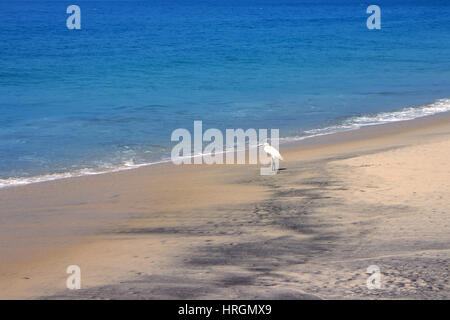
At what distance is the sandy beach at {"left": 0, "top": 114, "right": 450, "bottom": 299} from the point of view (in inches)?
203

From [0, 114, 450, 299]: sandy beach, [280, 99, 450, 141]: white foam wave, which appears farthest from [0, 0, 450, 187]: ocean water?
[0, 114, 450, 299]: sandy beach

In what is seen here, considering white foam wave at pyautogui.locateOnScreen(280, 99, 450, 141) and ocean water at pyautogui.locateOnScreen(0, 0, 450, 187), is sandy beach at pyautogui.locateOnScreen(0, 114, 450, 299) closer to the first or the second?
ocean water at pyautogui.locateOnScreen(0, 0, 450, 187)

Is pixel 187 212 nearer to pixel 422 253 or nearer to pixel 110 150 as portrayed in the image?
pixel 422 253

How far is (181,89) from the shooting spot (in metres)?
21.3

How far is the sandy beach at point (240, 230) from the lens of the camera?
5.15 meters

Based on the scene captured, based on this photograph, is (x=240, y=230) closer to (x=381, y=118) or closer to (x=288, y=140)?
(x=288, y=140)

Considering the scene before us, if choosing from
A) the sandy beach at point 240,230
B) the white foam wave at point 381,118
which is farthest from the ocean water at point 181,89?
the sandy beach at point 240,230

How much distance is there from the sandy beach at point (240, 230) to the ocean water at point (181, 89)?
2167mm

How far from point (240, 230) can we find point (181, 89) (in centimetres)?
1505

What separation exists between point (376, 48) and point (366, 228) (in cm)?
3007

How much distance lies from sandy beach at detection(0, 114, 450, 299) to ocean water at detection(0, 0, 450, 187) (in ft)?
7.11

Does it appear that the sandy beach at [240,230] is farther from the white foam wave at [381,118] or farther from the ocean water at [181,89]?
the white foam wave at [381,118]

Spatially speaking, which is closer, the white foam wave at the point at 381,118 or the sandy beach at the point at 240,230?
the sandy beach at the point at 240,230

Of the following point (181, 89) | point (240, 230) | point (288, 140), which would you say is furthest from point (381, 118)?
point (240, 230)
